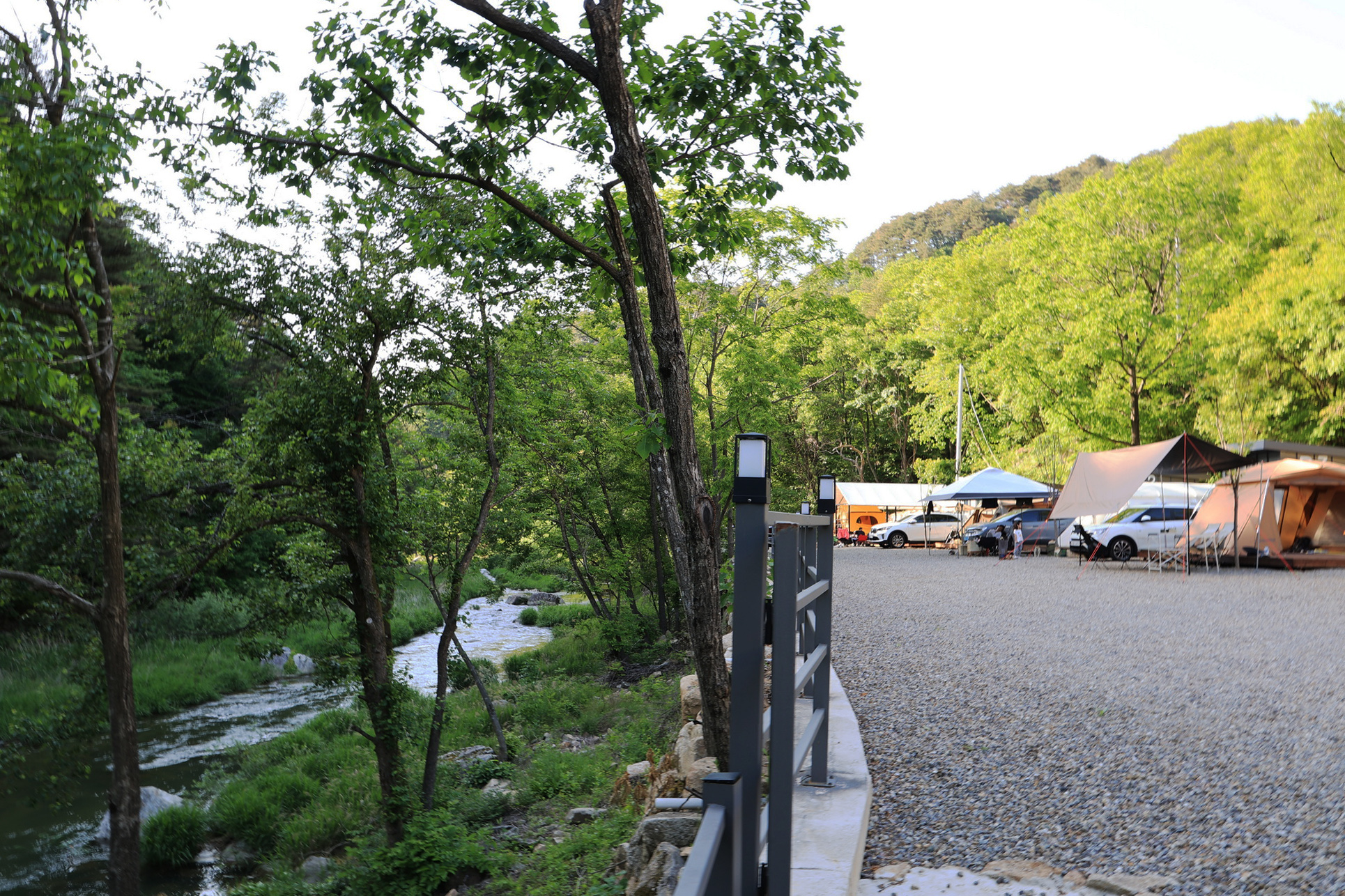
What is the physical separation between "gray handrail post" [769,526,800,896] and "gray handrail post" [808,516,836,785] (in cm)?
120

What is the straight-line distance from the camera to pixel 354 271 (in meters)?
A: 11.8

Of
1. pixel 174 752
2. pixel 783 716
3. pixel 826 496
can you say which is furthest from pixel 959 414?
pixel 783 716

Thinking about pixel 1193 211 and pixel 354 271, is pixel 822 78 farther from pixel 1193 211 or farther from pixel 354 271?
pixel 1193 211

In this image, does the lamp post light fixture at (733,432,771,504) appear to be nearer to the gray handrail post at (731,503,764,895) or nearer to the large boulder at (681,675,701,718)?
the gray handrail post at (731,503,764,895)

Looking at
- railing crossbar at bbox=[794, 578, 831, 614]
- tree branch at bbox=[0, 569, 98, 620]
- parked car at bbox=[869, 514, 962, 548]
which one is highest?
railing crossbar at bbox=[794, 578, 831, 614]

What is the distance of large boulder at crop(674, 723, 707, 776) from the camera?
235 inches

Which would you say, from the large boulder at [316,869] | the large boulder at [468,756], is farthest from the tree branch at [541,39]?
the large boulder at [468,756]

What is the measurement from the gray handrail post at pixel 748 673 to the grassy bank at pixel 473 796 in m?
3.97

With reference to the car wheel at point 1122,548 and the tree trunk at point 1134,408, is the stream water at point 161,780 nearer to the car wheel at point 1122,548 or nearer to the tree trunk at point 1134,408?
the car wheel at point 1122,548

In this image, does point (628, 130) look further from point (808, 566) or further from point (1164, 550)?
point (1164, 550)

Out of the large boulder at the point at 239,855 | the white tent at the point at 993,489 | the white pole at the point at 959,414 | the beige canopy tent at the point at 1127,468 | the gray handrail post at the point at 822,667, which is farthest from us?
the white pole at the point at 959,414

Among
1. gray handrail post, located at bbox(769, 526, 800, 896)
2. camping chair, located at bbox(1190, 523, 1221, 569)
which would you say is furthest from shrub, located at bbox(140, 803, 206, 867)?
camping chair, located at bbox(1190, 523, 1221, 569)

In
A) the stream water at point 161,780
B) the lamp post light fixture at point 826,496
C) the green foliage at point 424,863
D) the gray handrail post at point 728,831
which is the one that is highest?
the lamp post light fixture at point 826,496

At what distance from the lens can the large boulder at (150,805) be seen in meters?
12.9
